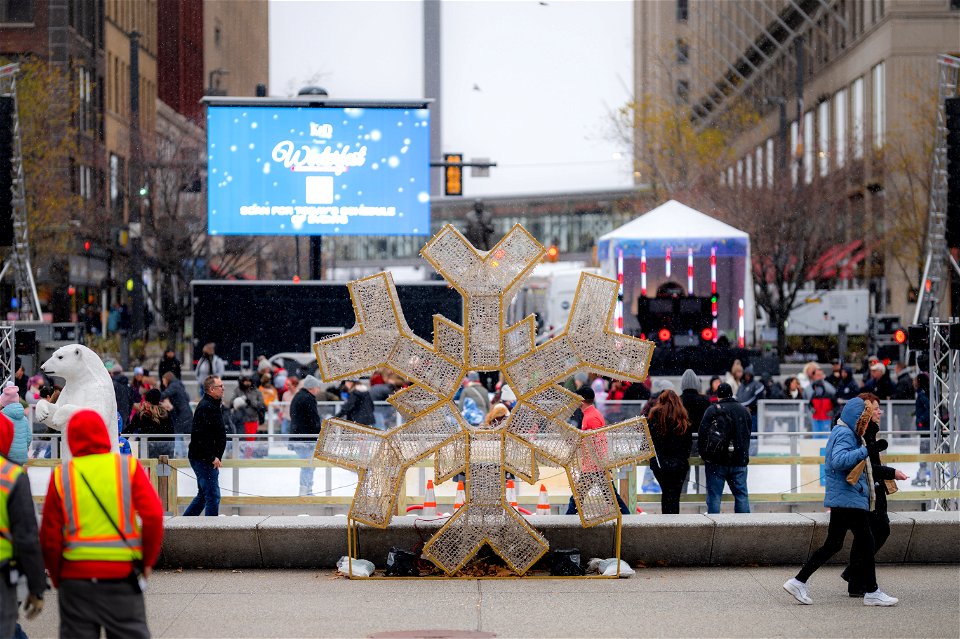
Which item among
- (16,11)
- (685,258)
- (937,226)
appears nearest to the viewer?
(937,226)

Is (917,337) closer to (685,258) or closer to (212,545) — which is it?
(212,545)

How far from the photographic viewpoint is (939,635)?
962 centimetres

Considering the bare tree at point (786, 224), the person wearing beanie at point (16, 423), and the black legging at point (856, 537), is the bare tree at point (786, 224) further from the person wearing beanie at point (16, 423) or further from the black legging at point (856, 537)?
the black legging at point (856, 537)

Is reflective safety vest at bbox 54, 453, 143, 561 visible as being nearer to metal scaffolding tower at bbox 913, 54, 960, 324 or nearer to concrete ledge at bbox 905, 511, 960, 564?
concrete ledge at bbox 905, 511, 960, 564

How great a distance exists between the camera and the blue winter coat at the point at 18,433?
41.4 feet

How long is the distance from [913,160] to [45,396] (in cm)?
3147

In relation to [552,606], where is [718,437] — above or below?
above

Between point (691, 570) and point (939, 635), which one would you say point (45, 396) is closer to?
point (691, 570)

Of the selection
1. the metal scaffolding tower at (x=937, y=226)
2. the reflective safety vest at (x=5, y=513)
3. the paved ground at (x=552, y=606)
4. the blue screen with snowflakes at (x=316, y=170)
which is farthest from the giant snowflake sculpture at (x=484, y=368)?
the blue screen with snowflakes at (x=316, y=170)

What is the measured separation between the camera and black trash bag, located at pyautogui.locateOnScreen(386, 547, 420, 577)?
11766 mm

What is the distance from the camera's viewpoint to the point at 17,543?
6.88 meters

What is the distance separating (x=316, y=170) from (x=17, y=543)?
27477mm

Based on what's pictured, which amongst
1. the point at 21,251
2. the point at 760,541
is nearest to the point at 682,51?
the point at 21,251

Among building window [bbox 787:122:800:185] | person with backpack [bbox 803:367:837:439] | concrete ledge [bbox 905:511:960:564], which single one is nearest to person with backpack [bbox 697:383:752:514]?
concrete ledge [bbox 905:511:960:564]
